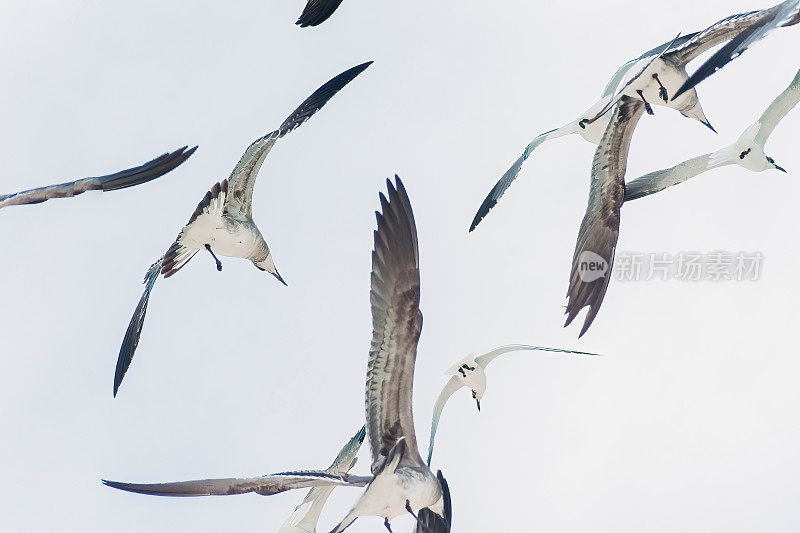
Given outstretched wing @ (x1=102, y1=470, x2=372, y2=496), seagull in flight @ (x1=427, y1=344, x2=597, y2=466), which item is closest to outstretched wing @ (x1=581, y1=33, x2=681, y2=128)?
seagull in flight @ (x1=427, y1=344, x2=597, y2=466)

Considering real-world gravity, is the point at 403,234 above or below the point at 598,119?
below

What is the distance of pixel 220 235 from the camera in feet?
57.9

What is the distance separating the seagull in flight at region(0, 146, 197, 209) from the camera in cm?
1491

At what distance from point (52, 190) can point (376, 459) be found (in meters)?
4.14

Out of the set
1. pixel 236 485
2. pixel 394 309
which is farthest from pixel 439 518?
pixel 236 485

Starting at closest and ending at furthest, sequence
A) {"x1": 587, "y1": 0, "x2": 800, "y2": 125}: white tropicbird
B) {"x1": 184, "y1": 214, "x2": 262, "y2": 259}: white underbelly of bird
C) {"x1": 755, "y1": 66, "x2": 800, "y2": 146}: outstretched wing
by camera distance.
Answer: {"x1": 587, "y1": 0, "x2": 800, "y2": 125}: white tropicbird
{"x1": 755, "y1": 66, "x2": 800, "y2": 146}: outstretched wing
{"x1": 184, "y1": 214, "x2": 262, "y2": 259}: white underbelly of bird

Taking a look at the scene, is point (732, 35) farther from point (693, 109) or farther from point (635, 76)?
point (693, 109)

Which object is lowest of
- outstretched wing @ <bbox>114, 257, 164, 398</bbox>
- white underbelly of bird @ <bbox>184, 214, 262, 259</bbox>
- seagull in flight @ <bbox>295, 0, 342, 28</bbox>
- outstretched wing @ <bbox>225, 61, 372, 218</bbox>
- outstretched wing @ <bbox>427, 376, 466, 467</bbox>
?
outstretched wing @ <bbox>427, 376, 466, 467</bbox>

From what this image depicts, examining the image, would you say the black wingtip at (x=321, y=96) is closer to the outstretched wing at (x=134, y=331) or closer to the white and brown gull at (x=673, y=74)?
the white and brown gull at (x=673, y=74)

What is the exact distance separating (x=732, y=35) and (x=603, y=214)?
122 inches

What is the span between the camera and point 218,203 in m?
17.2

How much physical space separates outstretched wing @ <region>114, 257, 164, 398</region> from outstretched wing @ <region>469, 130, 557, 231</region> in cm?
430

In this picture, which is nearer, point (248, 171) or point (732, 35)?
point (732, 35)

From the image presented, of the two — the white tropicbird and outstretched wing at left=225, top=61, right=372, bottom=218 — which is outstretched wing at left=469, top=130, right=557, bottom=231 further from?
outstretched wing at left=225, top=61, right=372, bottom=218
